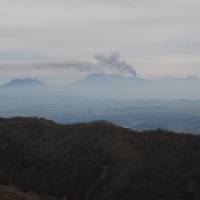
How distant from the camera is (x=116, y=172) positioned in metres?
46.0

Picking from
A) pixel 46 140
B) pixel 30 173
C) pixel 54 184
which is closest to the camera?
pixel 54 184

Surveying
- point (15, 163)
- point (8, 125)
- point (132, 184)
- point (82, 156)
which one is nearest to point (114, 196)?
point (132, 184)

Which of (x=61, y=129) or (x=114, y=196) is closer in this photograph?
(x=114, y=196)

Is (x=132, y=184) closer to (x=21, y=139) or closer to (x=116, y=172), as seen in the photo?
(x=116, y=172)

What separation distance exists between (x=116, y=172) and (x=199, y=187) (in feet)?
27.9

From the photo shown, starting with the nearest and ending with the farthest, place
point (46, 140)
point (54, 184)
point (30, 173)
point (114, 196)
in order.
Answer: point (114, 196) → point (54, 184) → point (30, 173) → point (46, 140)

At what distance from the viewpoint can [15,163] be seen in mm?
54219

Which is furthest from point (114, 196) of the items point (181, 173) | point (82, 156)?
point (82, 156)

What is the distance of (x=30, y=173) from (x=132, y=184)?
13735mm

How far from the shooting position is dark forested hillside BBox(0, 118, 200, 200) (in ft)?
140

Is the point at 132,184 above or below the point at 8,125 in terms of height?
below

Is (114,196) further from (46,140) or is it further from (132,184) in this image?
(46,140)

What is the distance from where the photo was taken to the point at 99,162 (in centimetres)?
4938

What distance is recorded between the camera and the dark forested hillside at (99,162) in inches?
1681
